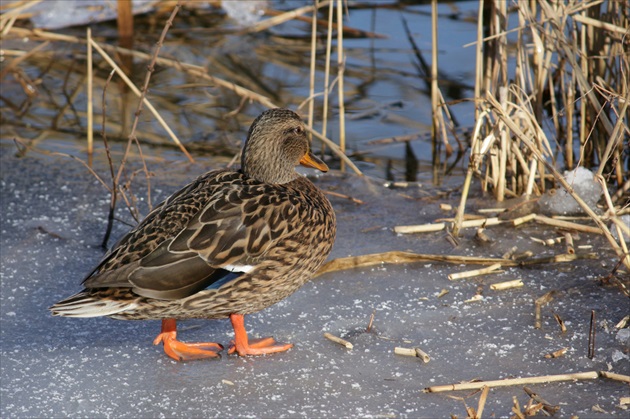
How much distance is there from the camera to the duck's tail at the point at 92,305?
3193 millimetres

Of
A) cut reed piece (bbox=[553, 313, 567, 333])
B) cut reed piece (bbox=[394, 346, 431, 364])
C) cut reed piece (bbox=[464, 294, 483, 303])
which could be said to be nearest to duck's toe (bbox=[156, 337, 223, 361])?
cut reed piece (bbox=[394, 346, 431, 364])

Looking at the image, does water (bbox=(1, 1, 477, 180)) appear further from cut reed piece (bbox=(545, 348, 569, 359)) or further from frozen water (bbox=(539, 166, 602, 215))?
cut reed piece (bbox=(545, 348, 569, 359))

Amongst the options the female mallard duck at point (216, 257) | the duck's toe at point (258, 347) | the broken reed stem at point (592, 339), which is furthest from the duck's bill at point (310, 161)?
the broken reed stem at point (592, 339)

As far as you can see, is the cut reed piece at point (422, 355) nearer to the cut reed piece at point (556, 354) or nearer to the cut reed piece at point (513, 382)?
the cut reed piece at point (513, 382)

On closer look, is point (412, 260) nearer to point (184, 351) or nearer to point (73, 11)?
point (184, 351)

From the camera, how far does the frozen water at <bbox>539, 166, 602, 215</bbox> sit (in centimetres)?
465

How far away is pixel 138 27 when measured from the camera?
7.98m

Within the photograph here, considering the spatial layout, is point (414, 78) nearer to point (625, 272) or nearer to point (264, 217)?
point (625, 272)

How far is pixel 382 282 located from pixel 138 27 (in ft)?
15.8

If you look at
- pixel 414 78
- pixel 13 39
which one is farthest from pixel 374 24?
pixel 13 39

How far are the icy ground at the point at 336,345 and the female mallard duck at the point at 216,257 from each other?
0.20m

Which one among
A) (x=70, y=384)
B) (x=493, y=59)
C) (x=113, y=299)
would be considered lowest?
(x=70, y=384)

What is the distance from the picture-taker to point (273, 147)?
12.2 ft

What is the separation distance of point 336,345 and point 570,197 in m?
1.83
